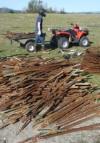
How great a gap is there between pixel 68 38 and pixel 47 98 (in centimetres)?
875

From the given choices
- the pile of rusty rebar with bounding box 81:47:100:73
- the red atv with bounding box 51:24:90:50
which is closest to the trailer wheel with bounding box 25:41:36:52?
the red atv with bounding box 51:24:90:50

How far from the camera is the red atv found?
1852 cm

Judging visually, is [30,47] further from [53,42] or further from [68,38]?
[68,38]

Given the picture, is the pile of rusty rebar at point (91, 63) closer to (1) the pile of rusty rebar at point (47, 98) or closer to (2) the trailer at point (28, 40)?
(1) the pile of rusty rebar at point (47, 98)

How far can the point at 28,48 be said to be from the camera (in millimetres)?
17953

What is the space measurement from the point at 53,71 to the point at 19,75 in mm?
1033

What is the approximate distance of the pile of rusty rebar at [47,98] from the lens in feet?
30.8

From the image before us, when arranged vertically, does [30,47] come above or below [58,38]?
below

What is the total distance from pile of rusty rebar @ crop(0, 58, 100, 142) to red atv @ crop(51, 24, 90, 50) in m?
6.15

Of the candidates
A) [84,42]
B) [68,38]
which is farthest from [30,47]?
[84,42]

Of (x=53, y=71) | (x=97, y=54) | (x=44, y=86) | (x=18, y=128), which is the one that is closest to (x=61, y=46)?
(x=97, y=54)

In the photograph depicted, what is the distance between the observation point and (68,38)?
18.7 metres

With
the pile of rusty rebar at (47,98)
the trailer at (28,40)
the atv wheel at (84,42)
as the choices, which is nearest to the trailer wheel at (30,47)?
the trailer at (28,40)

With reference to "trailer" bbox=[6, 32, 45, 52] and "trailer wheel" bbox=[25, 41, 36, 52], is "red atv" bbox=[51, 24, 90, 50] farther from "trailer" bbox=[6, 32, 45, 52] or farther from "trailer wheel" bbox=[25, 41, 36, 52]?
"trailer wheel" bbox=[25, 41, 36, 52]
